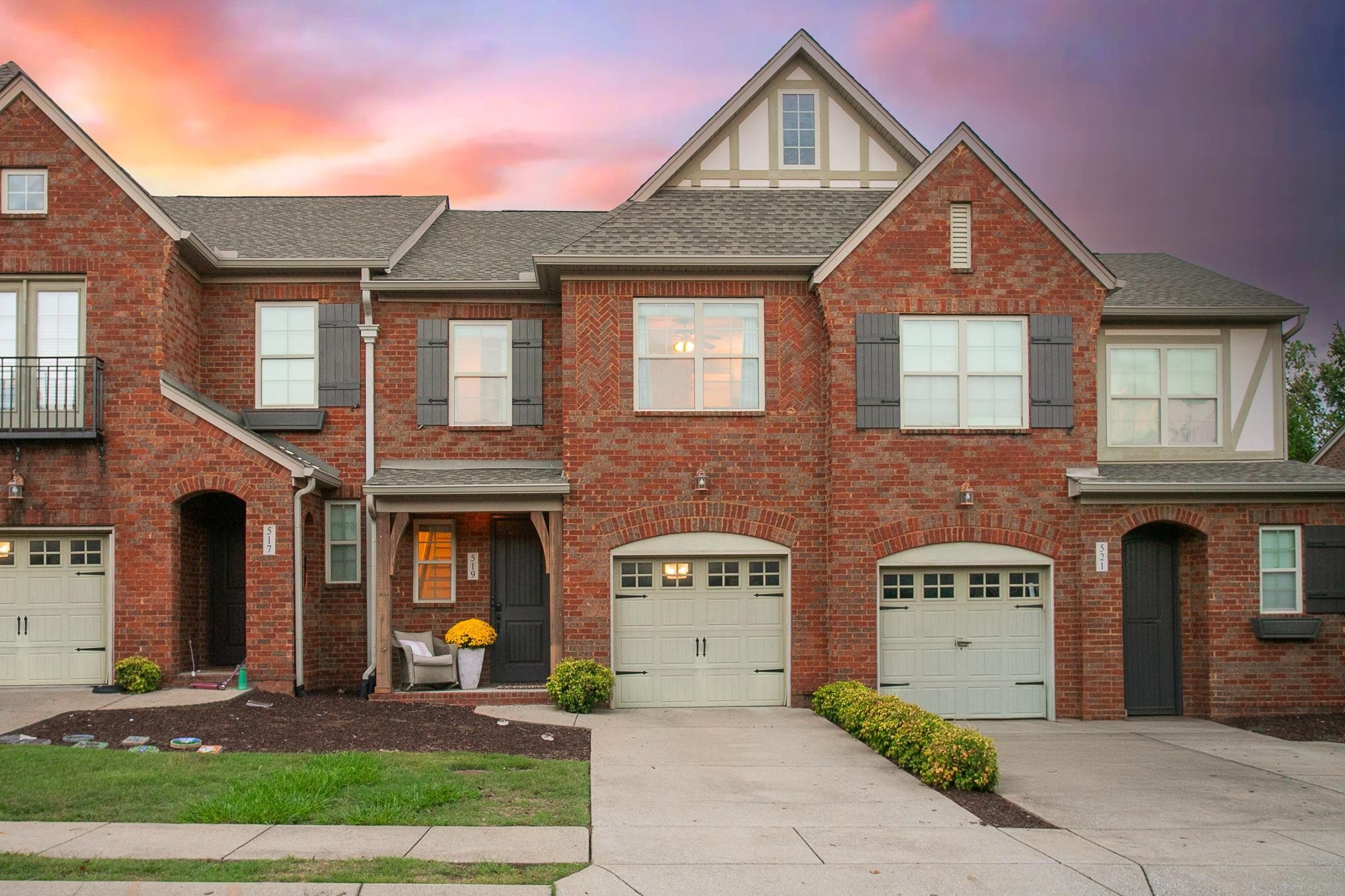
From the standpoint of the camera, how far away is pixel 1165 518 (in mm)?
15234

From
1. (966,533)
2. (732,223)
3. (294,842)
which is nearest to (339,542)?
(732,223)

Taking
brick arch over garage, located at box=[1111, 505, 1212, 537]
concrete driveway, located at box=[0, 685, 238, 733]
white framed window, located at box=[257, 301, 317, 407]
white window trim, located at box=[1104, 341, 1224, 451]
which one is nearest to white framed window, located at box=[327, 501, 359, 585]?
white framed window, located at box=[257, 301, 317, 407]

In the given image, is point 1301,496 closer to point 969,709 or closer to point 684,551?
point 969,709

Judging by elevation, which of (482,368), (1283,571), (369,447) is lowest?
(1283,571)

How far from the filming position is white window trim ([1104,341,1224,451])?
16.4 metres

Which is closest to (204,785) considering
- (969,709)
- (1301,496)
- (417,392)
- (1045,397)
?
(417,392)

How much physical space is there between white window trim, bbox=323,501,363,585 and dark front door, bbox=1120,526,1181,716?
1014cm

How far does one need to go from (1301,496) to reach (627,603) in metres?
9.75

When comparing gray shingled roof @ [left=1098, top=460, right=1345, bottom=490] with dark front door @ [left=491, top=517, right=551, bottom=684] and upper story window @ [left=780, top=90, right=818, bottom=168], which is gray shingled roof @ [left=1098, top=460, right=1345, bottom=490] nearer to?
upper story window @ [left=780, top=90, right=818, bottom=168]

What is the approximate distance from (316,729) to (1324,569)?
13.8 m

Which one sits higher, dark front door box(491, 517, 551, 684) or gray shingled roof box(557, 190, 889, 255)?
gray shingled roof box(557, 190, 889, 255)

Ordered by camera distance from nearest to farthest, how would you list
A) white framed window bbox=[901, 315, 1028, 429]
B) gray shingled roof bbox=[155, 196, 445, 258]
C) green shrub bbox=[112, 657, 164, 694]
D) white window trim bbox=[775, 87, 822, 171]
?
green shrub bbox=[112, 657, 164, 694]
white framed window bbox=[901, 315, 1028, 429]
white window trim bbox=[775, 87, 822, 171]
gray shingled roof bbox=[155, 196, 445, 258]

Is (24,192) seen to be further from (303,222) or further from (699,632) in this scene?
(699,632)

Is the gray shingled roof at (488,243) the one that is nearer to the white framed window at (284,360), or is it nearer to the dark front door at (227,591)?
the white framed window at (284,360)
